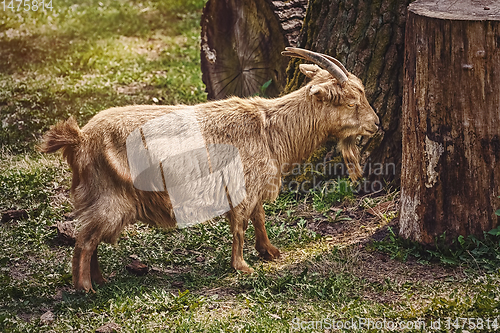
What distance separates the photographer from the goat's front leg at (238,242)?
5.12 meters

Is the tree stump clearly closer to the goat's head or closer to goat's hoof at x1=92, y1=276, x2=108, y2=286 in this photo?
the goat's head

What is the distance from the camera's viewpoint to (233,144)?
5.10 meters

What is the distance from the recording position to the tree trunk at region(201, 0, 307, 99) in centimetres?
731

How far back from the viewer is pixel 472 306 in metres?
4.03

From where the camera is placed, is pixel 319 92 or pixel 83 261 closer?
pixel 83 261

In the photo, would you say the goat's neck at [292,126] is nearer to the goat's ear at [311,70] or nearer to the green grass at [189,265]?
the goat's ear at [311,70]

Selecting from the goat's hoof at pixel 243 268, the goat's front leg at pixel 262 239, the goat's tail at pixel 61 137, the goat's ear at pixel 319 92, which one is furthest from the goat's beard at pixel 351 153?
the goat's tail at pixel 61 137

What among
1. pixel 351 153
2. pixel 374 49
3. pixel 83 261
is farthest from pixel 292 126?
pixel 83 261

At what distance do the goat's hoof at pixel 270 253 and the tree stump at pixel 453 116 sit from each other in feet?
4.35

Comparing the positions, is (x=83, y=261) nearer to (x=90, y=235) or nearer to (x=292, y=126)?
(x=90, y=235)

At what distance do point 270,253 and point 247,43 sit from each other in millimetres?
3476

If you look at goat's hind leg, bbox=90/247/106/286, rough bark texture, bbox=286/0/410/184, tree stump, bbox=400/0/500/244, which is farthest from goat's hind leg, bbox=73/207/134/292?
rough bark texture, bbox=286/0/410/184

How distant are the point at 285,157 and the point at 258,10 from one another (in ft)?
9.80

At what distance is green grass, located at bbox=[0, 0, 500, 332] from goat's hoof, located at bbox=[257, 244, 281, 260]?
7 cm
